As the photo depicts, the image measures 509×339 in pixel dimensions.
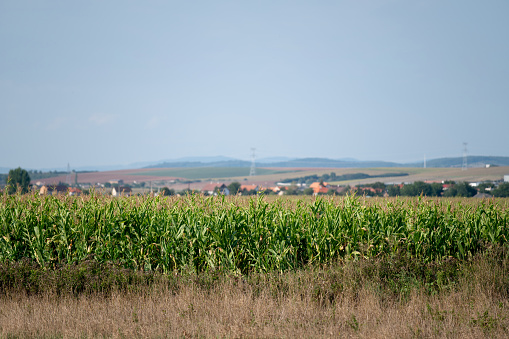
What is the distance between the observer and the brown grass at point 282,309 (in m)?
6.30

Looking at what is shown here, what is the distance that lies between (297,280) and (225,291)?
1.38 metres

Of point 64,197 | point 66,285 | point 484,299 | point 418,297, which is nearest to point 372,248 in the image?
point 418,297

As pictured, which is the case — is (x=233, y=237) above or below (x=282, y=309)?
above

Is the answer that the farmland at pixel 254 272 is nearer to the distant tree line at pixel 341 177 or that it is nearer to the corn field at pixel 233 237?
the corn field at pixel 233 237

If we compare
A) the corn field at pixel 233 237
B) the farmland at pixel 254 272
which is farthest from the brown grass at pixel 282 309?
the corn field at pixel 233 237

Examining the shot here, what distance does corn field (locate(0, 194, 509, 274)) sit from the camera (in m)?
8.93

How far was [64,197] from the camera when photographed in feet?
41.8

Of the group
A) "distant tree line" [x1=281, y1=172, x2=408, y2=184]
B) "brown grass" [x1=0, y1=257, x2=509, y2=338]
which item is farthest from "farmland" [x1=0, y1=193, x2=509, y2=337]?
"distant tree line" [x1=281, y1=172, x2=408, y2=184]

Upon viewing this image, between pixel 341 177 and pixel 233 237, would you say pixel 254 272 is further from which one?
pixel 341 177

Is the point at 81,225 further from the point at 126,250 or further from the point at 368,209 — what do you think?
the point at 368,209

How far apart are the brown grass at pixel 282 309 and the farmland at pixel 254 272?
3 cm

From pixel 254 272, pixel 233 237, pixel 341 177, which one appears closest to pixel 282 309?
pixel 254 272

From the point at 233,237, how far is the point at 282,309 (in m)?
2.36

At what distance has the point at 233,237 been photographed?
8.98m
